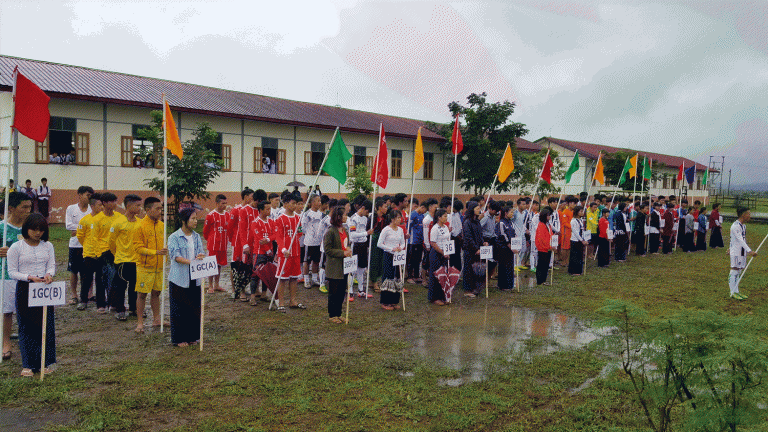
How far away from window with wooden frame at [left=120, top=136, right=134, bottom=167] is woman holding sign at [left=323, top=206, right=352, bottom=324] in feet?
54.5

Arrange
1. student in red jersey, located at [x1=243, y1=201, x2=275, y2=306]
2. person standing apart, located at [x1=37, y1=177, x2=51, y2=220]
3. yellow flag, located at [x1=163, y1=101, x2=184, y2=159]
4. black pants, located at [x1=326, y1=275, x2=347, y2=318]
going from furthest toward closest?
person standing apart, located at [x1=37, y1=177, x2=51, y2=220] < student in red jersey, located at [x1=243, y1=201, x2=275, y2=306] < black pants, located at [x1=326, y1=275, x2=347, y2=318] < yellow flag, located at [x1=163, y1=101, x2=184, y2=159]

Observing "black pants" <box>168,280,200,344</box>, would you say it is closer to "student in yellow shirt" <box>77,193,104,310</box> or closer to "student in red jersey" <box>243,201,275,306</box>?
"student in red jersey" <box>243,201,275,306</box>

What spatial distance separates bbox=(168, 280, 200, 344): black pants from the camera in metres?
6.29

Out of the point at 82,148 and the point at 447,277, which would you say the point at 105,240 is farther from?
the point at 82,148

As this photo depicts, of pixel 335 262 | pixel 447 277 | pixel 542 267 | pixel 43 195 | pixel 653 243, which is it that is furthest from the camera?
pixel 43 195

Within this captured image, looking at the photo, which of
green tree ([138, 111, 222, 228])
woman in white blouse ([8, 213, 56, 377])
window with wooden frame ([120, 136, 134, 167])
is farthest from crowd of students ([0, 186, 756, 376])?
window with wooden frame ([120, 136, 134, 167])

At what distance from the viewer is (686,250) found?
59.7 ft

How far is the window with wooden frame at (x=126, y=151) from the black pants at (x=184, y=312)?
54.7ft

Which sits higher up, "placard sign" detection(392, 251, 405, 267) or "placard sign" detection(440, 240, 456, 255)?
"placard sign" detection(440, 240, 456, 255)

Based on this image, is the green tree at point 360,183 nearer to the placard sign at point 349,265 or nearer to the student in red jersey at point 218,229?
the student in red jersey at point 218,229

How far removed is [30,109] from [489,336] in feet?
21.7

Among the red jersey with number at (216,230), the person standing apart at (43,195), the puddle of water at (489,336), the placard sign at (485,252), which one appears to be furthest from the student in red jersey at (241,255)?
the person standing apart at (43,195)

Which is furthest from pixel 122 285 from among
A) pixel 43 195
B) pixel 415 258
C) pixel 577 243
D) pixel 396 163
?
pixel 396 163

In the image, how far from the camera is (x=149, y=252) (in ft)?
21.7
